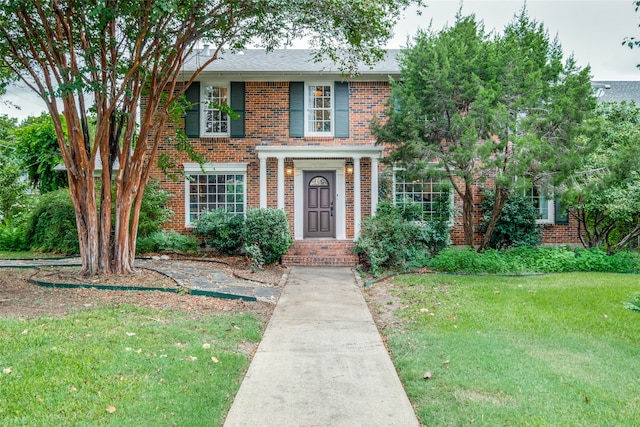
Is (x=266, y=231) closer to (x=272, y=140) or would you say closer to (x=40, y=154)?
(x=272, y=140)

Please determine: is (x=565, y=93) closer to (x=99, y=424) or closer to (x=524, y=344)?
(x=524, y=344)

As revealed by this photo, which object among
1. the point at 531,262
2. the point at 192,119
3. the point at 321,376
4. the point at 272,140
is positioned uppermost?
the point at 192,119

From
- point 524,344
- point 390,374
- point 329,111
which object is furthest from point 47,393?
point 329,111

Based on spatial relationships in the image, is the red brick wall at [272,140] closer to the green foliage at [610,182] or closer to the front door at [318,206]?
the front door at [318,206]

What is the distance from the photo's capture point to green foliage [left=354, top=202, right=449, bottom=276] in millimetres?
9719

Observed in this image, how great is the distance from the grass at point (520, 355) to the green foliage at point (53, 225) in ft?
31.3

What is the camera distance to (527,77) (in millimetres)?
8898

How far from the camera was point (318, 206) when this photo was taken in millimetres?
12562

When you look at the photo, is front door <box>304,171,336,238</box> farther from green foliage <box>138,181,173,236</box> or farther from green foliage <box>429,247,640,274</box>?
green foliage <box>138,181,173,236</box>

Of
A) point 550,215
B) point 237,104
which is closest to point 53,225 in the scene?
point 237,104

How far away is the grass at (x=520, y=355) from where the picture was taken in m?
3.12

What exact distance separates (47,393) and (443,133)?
900 centimetres

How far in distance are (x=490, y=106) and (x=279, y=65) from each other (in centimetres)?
636

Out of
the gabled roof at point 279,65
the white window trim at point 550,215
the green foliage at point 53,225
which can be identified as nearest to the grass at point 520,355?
the white window trim at point 550,215
